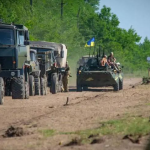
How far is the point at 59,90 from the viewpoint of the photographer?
3133 cm

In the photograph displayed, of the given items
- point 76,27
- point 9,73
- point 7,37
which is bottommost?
point 9,73

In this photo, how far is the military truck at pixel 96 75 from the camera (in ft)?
101

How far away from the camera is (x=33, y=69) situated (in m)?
26.6

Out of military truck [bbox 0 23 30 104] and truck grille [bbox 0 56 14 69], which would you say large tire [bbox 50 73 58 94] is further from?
truck grille [bbox 0 56 14 69]

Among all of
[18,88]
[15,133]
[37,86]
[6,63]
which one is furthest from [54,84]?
[15,133]

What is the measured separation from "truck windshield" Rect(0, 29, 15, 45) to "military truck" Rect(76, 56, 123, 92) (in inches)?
374

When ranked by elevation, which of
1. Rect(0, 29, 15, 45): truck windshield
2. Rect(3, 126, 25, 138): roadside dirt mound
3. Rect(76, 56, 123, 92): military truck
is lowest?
Rect(3, 126, 25, 138): roadside dirt mound

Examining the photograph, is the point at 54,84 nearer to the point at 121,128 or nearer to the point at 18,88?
the point at 18,88

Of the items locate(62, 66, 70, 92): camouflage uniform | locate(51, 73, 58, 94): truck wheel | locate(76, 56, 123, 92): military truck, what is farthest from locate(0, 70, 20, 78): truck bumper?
locate(62, 66, 70, 92): camouflage uniform

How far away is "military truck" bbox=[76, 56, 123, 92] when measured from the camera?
3088 cm

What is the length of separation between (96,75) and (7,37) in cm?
967

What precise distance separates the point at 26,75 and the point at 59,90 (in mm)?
6981

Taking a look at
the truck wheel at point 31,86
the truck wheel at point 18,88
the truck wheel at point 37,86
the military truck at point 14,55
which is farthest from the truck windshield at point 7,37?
the truck wheel at point 37,86

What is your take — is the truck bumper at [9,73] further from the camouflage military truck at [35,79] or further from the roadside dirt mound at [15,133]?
the roadside dirt mound at [15,133]
